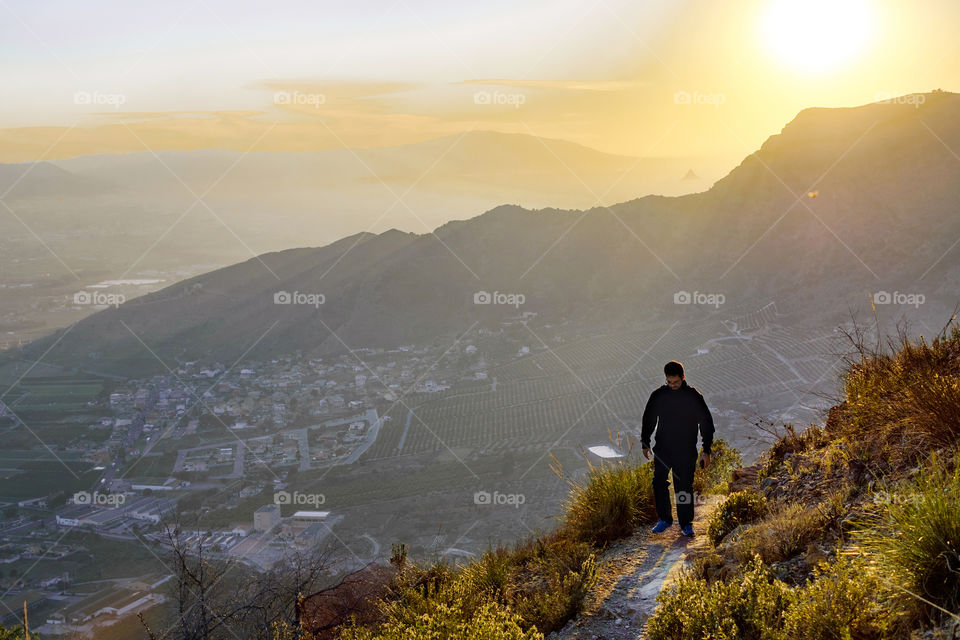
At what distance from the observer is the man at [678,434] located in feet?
16.2

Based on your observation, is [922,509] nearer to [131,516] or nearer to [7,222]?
[131,516]

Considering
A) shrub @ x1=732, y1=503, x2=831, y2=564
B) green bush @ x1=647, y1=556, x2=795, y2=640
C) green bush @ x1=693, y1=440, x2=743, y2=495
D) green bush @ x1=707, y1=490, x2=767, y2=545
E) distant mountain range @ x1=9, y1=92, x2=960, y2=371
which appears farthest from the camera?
distant mountain range @ x1=9, y1=92, x2=960, y2=371

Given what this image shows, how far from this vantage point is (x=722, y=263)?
40.4 m

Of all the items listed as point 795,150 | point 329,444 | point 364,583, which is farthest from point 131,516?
point 795,150

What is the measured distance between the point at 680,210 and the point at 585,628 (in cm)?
4715

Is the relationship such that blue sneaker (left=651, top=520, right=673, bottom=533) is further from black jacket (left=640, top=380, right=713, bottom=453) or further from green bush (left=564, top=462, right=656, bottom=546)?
black jacket (left=640, top=380, right=713, bottom=453)

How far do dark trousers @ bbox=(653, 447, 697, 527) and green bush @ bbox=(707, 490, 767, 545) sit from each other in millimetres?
341

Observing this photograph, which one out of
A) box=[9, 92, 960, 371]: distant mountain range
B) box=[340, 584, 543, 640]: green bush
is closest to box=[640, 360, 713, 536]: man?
box=[340, 584, 543, 640]: green bush

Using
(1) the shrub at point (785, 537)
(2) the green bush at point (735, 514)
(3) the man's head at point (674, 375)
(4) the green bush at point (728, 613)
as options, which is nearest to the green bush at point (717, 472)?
(2) the green bush at point (735, 514)

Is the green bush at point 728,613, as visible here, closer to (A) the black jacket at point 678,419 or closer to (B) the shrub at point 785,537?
(B) the shrub at point 785,537

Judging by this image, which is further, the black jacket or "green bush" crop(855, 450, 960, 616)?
the black jacket

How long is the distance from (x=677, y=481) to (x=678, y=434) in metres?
0.45

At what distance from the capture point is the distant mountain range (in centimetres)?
3434

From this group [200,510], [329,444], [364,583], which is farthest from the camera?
[329,444]
